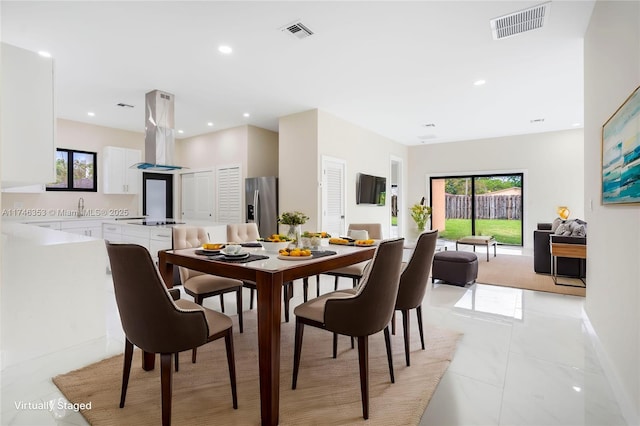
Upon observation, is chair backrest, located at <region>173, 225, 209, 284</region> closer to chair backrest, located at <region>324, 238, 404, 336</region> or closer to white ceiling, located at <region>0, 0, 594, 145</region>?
chair backrest, located at <region>324, 238, 404, 336</region>

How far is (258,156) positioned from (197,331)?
5335 mm

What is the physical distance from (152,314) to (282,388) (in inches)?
36.8

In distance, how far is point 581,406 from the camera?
1832 millimetres

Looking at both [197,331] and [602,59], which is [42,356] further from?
[602,59]

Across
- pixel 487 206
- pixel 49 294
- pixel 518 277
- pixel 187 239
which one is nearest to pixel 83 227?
pixel 49 294

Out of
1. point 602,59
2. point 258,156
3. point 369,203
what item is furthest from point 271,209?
point 602,59

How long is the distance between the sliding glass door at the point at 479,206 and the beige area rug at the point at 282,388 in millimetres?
6533

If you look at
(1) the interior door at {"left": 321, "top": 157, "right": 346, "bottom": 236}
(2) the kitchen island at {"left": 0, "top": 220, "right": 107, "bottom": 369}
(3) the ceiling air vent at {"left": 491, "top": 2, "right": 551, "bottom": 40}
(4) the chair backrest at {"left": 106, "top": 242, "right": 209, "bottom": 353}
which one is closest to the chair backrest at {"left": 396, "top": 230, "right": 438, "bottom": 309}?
(4) the chair backrest at {"left": 106, "top": 242, "right": 209, "bottom": 353}

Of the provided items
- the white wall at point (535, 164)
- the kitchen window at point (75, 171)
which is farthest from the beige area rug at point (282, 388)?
the white wall at point (535, 164)

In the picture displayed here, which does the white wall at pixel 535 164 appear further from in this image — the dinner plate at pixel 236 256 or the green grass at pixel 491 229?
the dinner plate at pixel 236 256

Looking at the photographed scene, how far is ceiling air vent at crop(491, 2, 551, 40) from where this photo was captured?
2.72 metres

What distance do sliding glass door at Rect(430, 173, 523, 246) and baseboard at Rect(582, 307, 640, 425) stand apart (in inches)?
231

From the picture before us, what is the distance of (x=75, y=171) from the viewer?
20.0ft

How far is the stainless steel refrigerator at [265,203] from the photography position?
19.2 ft
